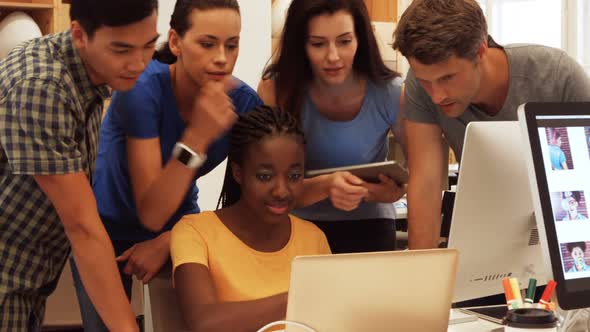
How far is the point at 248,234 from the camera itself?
5.40 feet

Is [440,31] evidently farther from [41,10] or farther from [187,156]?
[41,10]

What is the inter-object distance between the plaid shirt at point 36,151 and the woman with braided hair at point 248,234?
0.83 feet

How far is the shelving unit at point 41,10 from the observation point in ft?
12.6

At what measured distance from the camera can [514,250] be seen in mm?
1466

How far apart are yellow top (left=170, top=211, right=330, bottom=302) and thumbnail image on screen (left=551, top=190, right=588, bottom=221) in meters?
0.58

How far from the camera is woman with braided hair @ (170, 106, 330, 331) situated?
57.6 inches

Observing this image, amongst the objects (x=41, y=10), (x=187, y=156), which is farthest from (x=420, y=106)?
(x=41, y=10)

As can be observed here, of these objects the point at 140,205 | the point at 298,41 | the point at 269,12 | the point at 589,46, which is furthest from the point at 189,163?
the point at 589,46

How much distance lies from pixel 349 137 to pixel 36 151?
2.94ft

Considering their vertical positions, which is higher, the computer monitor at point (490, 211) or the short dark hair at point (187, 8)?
the short dark hair at point (187, 8)

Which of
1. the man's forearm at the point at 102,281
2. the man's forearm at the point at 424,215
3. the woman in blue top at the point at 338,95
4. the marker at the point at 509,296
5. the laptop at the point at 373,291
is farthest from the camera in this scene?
the woman in blue top at the point at 338,95


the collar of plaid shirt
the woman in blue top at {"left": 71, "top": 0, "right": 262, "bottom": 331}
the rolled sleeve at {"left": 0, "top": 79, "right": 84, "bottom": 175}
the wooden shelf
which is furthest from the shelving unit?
the rolled sleeve at {"left": 0, "top": 79, "right": 84, "bottom": 175}

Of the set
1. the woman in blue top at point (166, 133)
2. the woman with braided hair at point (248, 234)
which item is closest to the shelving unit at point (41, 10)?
the woman in blue top at point (166, 133)

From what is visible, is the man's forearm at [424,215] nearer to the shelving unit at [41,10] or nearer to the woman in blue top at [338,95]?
the woman in blue top at [338,95]
